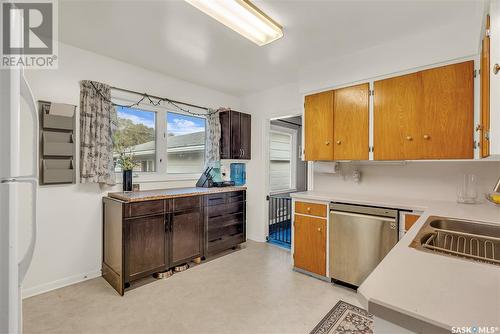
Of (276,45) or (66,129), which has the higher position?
(276,45)

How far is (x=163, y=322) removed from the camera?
1992mm

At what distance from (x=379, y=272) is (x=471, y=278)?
29 centimetres

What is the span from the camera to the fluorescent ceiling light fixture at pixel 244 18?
1.79 meters

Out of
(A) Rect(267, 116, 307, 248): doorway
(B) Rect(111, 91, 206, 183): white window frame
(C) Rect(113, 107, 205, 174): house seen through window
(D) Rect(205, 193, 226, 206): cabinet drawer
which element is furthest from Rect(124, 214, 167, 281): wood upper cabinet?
(A) Rect(267, 116, 307, 248): doorway

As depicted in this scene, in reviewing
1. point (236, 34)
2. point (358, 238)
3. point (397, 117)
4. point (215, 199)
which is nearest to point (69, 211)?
point (215, 199)

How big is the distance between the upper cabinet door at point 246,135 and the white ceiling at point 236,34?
3.58ft

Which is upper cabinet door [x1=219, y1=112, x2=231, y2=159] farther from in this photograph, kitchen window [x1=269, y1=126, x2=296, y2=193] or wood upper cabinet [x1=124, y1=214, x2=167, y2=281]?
wood upper cabinet [x1=124, y1=214, x2=167, y2=281]

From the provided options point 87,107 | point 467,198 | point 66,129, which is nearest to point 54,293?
point 66,129

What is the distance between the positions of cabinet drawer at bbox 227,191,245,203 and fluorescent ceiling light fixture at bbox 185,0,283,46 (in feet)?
6.88

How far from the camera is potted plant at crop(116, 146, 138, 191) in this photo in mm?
2859

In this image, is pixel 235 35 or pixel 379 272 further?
pixel 235 35

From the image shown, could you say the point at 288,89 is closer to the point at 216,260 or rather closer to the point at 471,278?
the point at 216,260

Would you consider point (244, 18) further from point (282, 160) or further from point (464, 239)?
point (282, 160)

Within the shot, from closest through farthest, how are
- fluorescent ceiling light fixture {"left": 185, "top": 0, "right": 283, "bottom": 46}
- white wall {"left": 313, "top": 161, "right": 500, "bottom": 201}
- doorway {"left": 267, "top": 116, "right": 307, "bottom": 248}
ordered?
fluorescent ceiling light fixture {"left": 185, "top": 0, "right": 283, "bottom": 46}
white wall {"left": 313, "top": 161, "right": 500, "bottom": 201}
doorway {"left": 267, "top": 116, "right": 307, "bottom": 248}
